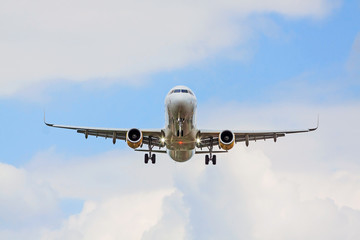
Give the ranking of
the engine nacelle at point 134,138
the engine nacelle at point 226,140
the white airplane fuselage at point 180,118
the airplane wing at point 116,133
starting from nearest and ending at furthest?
the white airplane fuselage at point 180,118
the engine nacelle at point 134,138
the engine nacelle at point 226,140
the airplane wing at point 116,133

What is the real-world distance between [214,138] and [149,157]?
217 inches

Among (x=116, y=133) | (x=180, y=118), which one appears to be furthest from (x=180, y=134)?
(x=116, y=133)

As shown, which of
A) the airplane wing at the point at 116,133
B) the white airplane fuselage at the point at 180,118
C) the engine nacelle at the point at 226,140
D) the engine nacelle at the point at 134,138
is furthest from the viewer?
the airplane wing at the point at 116,133

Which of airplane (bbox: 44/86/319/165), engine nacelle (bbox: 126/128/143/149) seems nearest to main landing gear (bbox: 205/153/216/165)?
airplane (bbox: 44/86/319/165)

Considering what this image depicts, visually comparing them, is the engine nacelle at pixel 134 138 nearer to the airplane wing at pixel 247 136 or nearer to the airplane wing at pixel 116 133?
the airplane wing at pixel 116 133

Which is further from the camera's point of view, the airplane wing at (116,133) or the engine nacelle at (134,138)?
the airplane wing at (116,133)

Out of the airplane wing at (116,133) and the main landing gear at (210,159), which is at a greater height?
the airplane wing at (116,133)

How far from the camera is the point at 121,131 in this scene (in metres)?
59.5

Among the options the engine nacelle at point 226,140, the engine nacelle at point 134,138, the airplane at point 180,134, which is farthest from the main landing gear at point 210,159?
the engine nacelle at point 134,138

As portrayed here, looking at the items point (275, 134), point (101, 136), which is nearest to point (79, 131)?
point (101, 136)

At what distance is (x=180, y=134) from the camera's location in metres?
54.8

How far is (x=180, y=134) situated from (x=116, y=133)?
7.48 meters

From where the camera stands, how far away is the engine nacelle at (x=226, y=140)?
5572 cm

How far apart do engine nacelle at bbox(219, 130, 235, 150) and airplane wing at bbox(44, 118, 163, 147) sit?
4.83 m
